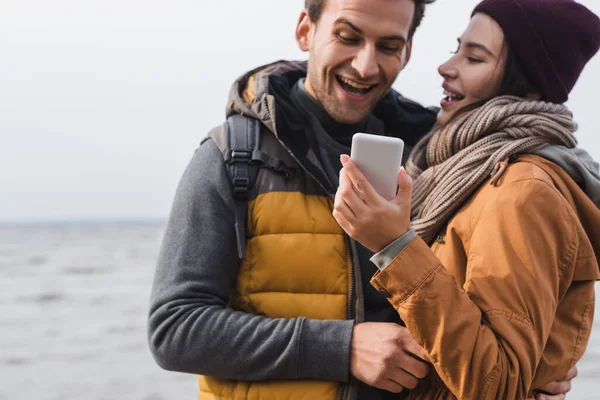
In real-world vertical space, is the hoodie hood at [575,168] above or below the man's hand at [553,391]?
above

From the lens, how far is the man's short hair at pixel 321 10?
8.70 ft

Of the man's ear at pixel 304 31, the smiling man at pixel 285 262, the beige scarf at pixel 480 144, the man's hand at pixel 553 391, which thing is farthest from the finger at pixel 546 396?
the man's ear at pixel 304 31

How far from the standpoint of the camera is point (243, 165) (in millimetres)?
2391

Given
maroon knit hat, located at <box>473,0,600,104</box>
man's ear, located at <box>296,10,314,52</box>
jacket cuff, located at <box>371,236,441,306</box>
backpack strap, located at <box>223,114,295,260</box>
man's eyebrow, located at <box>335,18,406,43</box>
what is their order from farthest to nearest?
man's ear, located at <box>296,10,314,52</box> < man's eyebrow, located at <box>335,18,406,43</box> < backpack strap, located at <box>223,114,295,260</box> < maroon knit hat, located at <box>473,0,600,104</box> < jacket cuff, located at <box>371,236,441,306</box>

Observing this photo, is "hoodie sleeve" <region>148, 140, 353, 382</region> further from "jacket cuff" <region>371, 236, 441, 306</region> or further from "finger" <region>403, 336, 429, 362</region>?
"jacket cuff" <region>371, 236, 441, 306</region>

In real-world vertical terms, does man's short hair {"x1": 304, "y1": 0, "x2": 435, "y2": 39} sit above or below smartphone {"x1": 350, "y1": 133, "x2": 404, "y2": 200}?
above

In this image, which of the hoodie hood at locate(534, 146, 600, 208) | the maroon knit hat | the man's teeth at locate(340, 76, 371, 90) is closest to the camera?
the hoodie hood at locate(534, 146, 600, 208)

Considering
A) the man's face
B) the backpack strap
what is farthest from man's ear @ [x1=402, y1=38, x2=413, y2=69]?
the backpack strap

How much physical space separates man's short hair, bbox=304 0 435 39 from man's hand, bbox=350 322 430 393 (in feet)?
3.84

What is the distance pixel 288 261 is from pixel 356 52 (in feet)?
2.59

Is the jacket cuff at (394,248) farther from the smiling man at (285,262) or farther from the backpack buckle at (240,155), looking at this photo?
the backpack buckle at (240,155)

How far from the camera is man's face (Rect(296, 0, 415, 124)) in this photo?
249 cm

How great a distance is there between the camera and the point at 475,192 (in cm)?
209

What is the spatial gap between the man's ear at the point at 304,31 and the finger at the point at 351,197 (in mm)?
1101
